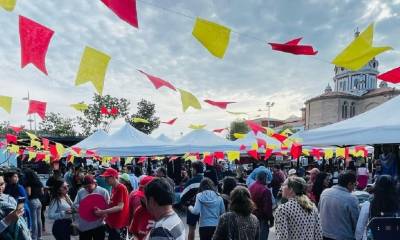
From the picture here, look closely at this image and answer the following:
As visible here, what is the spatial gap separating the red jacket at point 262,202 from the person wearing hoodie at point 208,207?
0.59 m

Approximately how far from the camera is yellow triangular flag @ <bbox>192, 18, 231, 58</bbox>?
3107mm

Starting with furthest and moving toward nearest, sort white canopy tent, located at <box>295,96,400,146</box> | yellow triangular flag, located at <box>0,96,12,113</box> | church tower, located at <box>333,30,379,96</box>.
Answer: church tower, located at <box>333,30,379,96</box> < yellow triangular flag, located at <box>0,96,12,113</box> < white canopy tent, located at <box>295,96,400,146</box>

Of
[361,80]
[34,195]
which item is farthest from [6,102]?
[361,80]

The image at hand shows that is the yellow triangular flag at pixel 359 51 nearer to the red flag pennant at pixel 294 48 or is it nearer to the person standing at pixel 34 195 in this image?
the red flag pennant at pixel 294 48

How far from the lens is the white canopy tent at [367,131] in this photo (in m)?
3.97

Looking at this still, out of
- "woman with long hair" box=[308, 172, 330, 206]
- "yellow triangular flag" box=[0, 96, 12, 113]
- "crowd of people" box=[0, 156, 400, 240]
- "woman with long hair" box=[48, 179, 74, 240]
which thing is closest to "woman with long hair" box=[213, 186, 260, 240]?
"crowd of people" box=[0, 156, 400, 240]

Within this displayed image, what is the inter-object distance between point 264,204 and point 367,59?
3.08m

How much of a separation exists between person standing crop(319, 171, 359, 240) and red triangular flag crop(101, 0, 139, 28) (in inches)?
126

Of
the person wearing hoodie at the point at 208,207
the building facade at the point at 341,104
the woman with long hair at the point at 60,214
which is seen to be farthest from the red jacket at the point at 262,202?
the building facade at the point at 341,104

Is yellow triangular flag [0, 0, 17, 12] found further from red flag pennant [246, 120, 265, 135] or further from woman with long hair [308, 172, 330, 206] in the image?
red flag pennant [246, 120, 265, 135]

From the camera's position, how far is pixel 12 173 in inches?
235

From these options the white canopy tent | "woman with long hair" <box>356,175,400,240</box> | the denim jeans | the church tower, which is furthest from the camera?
the church tower

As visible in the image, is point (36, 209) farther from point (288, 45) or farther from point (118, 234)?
point (288, 45)

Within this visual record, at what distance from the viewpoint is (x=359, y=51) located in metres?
3.17
